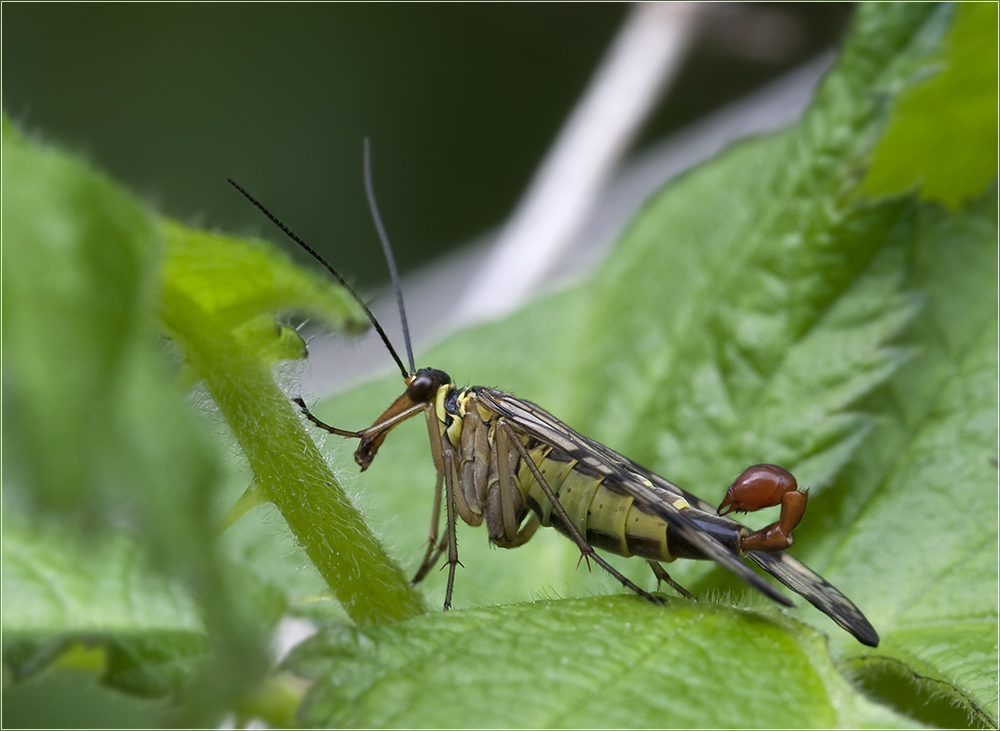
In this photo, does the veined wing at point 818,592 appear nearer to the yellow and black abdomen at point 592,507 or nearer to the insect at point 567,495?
the insect at point 567,495

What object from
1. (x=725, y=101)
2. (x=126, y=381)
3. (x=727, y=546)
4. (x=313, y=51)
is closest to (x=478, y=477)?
(x=727, y=546)

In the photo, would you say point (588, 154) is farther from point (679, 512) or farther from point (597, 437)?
point (679, 512)

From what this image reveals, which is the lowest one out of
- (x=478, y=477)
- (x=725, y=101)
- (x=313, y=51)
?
(x=478, y=477)

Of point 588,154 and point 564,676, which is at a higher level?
point 588,154

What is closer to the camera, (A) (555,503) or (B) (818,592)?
(B) (818,592)

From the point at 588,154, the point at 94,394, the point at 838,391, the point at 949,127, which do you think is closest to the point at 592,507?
the point at 838,391

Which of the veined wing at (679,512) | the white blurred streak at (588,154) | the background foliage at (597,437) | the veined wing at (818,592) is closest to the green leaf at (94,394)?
the background foliage at (597,437)

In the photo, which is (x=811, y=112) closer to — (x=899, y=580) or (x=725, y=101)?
(x=899, y=580)
